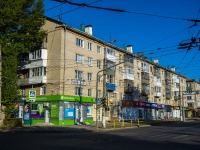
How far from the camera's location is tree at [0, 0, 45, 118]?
3253 cm

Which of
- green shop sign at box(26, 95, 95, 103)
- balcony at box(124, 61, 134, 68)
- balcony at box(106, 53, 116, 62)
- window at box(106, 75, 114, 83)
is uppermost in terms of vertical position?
balcony at box(106, 53, 116, 62)

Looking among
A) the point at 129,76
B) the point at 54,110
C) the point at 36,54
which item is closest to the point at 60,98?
the point at 54,110

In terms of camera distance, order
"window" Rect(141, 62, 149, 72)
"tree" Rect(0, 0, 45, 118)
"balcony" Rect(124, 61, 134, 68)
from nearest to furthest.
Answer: "tree" Rect(0, 0, 45, 118)
"balcony" Rect(124, 61, 134, 68)
"window" Rect(141, 62, 149, 72)

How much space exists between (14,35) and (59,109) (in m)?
10.8

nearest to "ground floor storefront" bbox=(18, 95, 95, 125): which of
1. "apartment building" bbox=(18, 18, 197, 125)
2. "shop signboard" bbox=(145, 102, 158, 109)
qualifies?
"apartment building" bbox=(18, 18, 197, 125)

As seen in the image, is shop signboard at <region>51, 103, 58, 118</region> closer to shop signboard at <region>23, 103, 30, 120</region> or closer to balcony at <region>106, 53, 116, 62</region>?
shop signboard at <region>23, 103, 30, 120</region>

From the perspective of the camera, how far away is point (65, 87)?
38438 millimetres

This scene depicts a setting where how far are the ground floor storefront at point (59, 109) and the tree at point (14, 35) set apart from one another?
453cm

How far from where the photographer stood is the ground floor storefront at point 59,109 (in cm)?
3741

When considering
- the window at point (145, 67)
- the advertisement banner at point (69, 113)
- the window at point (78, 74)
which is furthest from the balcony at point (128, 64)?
the advertisement banner at point (69, 113)

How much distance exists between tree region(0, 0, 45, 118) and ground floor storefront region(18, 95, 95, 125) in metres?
4.53

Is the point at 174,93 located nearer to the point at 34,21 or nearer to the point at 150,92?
the point at 150,92

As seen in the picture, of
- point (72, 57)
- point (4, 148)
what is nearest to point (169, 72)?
point (72, 57)

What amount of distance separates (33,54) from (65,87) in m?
7.28
